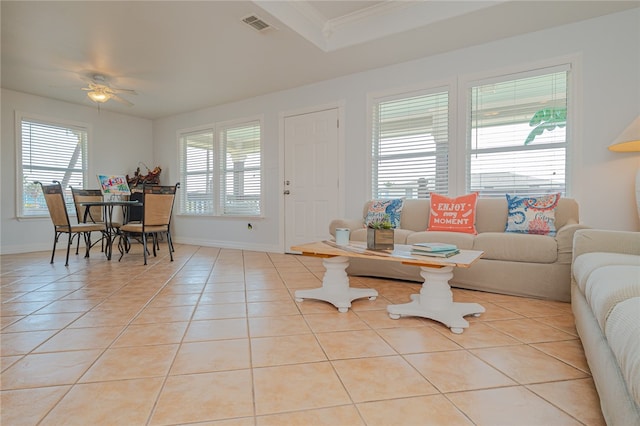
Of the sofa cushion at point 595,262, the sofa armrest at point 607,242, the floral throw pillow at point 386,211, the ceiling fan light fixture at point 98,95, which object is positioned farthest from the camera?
the ceiling fan light fixture at point 98,95

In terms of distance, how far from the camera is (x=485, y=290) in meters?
2.72

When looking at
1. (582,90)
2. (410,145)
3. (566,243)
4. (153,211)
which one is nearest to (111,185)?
(153,211)

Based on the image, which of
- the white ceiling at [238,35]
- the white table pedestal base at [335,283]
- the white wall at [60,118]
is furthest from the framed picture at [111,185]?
the white table pedestal base at [335,283]

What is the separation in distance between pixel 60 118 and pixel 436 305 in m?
6.27

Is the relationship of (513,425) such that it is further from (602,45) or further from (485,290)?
(602,45)

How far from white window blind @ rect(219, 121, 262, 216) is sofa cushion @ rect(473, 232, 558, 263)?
346cm

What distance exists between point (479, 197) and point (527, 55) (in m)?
1.46

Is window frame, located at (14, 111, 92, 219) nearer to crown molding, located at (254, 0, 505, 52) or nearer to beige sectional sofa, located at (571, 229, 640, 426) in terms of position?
crown molding, located at (254, 0, 505, 52)

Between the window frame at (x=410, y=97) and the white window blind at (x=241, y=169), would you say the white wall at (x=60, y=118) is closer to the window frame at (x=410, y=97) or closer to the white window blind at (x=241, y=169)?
the white window blind at (x=241, y=169)

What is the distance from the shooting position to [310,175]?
185 inches

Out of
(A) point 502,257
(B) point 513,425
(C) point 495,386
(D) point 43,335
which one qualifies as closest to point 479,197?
(A) point 502,257

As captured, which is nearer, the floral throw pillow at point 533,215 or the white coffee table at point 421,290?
the white coffee table at point 421,290

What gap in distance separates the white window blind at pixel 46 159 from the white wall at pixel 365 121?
A: 15 cm

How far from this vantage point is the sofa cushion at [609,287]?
3.42 ft
